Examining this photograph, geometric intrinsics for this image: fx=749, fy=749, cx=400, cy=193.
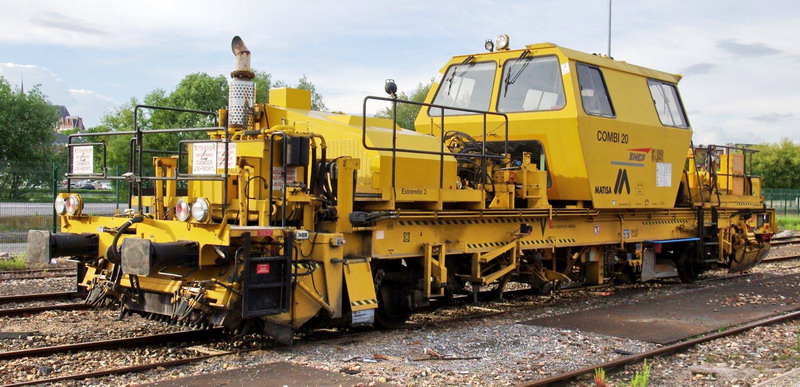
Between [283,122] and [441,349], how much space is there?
302 cm

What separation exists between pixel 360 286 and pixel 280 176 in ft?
4.67

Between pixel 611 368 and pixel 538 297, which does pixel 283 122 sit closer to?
pixel 611 368

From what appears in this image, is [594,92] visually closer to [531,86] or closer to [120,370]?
[531,86]

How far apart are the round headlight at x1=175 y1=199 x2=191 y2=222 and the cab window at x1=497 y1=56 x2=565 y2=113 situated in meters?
5.48

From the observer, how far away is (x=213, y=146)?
22.5 feet

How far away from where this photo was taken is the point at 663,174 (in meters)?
12.2

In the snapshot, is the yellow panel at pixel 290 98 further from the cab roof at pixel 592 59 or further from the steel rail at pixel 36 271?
the steel rail at pixel 36 271

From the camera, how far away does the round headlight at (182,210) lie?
699cm

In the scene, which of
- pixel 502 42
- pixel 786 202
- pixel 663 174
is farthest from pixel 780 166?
pixel 502 42

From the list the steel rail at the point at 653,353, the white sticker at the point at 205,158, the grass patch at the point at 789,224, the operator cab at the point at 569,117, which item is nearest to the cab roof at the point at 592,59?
the operator cab at the point at 569,117

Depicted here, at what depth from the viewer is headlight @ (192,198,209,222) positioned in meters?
6.82

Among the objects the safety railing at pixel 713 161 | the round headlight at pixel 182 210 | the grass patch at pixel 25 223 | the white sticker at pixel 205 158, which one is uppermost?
the safety railing at pixel 713 161

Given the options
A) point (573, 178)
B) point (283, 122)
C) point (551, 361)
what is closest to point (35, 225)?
point (283, 122)

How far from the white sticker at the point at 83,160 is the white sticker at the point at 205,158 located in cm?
166
